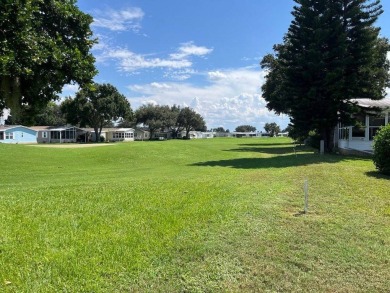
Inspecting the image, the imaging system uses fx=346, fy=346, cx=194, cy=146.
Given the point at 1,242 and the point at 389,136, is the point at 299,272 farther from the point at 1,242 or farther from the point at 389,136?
the point at 389,136

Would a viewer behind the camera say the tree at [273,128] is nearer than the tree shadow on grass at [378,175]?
No

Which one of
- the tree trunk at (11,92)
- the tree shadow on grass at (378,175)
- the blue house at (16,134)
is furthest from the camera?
the blue house at (16,134)

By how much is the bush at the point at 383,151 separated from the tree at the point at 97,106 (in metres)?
57.0

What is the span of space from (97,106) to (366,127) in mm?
51070

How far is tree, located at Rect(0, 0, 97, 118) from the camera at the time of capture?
5.44 meters

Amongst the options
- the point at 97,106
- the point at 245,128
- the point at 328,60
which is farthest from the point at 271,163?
the point at 245,128

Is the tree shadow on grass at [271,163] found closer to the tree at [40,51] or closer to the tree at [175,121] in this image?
the tree at [40,51]

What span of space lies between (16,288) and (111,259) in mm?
1035

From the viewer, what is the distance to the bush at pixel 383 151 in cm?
1228

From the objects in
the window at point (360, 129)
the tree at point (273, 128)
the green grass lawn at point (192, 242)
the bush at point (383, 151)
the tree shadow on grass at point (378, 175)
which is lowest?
the green grass lawn at point (192, 242)

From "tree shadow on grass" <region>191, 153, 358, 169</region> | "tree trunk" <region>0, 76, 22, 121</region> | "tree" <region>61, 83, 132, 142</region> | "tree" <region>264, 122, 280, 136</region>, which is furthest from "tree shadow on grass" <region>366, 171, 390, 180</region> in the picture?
"tree" <region>264, 122, 280, 136</region>

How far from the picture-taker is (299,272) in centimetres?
406

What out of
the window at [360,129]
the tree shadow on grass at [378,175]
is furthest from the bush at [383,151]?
the window at [360,129]

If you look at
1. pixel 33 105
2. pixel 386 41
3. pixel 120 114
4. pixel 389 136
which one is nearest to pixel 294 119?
pixel 389 136
